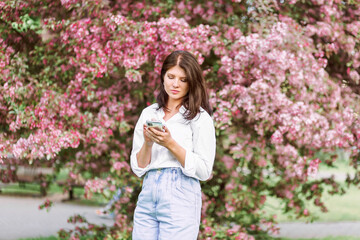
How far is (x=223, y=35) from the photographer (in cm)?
545

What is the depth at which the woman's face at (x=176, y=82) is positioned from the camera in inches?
116

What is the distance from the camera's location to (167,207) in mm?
2783

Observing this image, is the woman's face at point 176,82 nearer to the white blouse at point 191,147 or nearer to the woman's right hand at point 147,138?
the white blouse at point 191,147

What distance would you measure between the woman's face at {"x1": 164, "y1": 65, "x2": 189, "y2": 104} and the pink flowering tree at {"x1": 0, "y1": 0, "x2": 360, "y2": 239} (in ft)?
5.93

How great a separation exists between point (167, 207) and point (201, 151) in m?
0.36

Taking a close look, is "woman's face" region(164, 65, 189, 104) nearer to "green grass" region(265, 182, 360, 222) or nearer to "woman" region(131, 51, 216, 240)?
"woman" region(131, 51, 216, 240)

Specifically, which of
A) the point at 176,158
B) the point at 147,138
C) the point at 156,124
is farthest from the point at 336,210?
the point at 156,124

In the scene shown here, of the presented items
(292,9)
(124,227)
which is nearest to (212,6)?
(292,9)

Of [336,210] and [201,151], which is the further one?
[336,210]

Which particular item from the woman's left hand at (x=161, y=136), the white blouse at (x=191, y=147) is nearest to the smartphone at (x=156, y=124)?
the woman's left hand at (x=161, y=136)

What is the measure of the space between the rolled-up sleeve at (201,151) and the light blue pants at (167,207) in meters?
0.08

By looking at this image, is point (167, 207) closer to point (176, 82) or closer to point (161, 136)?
point (161, 136)

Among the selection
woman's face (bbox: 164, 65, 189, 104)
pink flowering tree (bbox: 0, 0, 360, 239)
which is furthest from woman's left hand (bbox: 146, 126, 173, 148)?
pink flowering tree (bbox: 0, 0, 360, 239)

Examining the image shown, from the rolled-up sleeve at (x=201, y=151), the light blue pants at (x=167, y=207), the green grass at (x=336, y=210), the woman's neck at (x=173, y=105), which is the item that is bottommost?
the green grass at (x=336, y=210)
